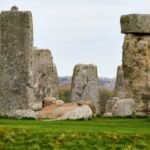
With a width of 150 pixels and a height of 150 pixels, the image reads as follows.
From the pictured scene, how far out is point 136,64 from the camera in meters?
36.6

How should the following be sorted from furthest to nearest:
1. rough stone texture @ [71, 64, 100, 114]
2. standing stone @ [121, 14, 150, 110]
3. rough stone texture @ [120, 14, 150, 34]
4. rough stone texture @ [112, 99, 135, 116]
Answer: rough stone texture @ [71, 64, 100, 114] < standing stone @ [121, 14, 150, 110] < rough stone texture @ [120, 14, 150, 34] < rough stone texture @ [112, 99, 135, 116]

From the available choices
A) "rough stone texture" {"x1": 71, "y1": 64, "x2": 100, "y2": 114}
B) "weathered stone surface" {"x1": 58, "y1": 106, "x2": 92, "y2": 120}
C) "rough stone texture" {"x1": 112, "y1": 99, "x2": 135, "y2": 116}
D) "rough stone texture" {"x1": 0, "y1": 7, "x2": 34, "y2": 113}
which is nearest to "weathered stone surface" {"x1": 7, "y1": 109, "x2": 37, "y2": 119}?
"weathered stone surface" {"x1": 58, "y1": 106, "x2": 92, "y2": 120}

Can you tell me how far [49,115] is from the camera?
32.7 metres

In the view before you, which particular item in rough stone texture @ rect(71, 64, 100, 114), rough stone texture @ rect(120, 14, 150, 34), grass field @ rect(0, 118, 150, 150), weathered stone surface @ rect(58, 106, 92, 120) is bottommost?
grass field @ rect(0, 118, 150, 150)

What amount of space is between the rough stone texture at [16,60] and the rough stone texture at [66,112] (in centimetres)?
89

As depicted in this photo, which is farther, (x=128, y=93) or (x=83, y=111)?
(x=128, y=93)

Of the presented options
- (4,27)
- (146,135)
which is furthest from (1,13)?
Answer: (146,135)

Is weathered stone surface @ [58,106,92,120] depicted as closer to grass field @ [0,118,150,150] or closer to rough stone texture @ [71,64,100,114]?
grass field @ [0,118,150,150]

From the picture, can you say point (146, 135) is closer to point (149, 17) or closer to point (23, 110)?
point (23, 110)

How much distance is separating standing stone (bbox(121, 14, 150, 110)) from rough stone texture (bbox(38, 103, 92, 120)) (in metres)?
3.65

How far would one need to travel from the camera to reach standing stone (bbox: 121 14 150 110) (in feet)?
119

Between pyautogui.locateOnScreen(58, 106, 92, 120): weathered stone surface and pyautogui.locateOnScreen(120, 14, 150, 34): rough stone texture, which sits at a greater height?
pyautogui.locateOnScreen(120, 14, 150, 34): rough stone texture

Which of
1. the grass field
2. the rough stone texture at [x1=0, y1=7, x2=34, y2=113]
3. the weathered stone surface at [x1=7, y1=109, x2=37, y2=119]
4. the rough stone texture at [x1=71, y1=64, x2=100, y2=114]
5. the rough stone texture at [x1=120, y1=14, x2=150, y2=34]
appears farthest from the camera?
the rough stone texture at [x1=71, y1=64, x2=100, y2=114]

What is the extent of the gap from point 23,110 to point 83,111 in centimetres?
220
